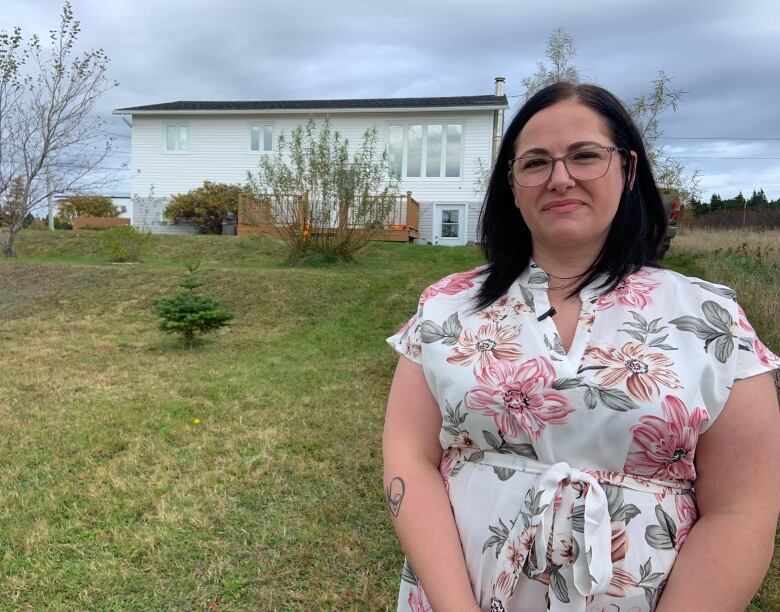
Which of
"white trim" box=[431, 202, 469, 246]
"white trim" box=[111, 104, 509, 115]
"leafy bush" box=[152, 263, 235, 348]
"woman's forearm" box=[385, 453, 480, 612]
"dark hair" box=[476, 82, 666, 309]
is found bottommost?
"leafy bush" box=[152, 263, 235, 348]

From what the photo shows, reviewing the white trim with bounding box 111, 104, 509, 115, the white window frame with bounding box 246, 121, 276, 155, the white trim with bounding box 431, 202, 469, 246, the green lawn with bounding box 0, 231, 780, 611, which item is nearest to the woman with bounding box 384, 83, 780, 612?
the green lawn with bounding box 0, 231, 780, 611

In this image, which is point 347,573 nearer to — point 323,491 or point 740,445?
point 323,491

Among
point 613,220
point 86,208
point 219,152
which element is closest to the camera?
point 613,220

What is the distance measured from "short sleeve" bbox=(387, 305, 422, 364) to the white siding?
18.6 meters

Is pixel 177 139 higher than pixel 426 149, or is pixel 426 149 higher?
pixel 177 139

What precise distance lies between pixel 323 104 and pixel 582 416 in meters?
21.5

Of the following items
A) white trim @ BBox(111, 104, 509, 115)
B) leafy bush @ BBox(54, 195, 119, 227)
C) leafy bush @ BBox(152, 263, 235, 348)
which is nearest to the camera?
leafy bush @ BBox(152, 263, 235, 348)

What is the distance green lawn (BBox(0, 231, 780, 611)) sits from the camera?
2588mm

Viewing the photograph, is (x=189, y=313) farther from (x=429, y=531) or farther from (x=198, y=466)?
(x=429, y=531)

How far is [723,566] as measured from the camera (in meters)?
1.07

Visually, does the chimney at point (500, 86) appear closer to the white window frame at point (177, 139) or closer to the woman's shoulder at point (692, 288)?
the white window frame at point (177, 139)

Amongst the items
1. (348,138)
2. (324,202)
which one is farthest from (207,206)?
(324,202)

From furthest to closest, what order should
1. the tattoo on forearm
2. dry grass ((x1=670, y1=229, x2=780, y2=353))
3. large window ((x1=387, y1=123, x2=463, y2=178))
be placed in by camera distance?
large window ((x1=387, y1=123, x2=463, y2=178)) → dry grass ((x1=670, y1=229, x2=780, y2=353)) → the tattoo on forearm

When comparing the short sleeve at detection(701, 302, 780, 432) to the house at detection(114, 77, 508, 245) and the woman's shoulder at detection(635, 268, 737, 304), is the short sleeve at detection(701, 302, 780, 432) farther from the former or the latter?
the house at detection(114, 77, 508, 245)
